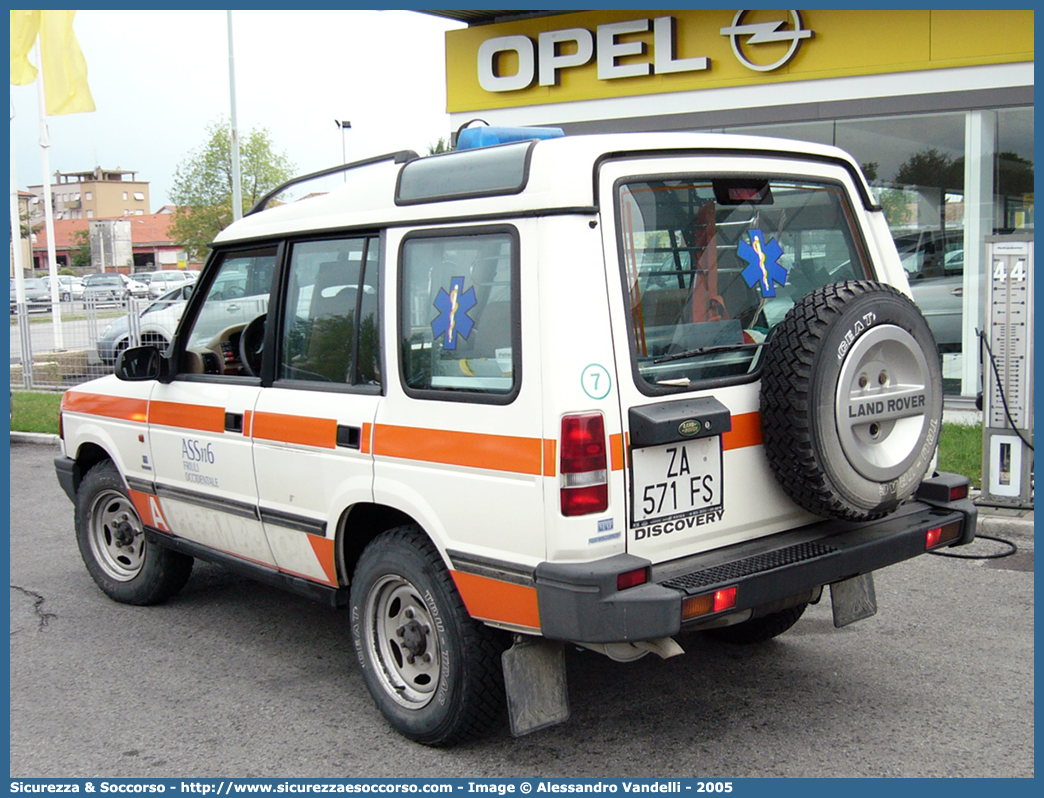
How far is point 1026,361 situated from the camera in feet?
22.1

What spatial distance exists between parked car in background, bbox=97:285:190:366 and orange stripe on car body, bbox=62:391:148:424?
864 centimetres

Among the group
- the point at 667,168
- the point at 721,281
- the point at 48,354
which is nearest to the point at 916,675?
the point at 721,281

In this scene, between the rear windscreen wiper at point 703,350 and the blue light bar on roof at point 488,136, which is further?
the blue light bar on roof at point 488,136

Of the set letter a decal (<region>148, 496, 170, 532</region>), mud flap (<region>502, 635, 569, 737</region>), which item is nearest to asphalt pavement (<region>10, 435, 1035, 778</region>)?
mud flap (<region>502, 635, 569, 737</region>)

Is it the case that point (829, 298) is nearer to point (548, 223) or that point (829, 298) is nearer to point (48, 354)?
point (548, 223)

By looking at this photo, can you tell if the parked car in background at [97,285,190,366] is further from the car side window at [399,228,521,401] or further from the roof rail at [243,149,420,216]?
the car side window at [399,228,521,401]

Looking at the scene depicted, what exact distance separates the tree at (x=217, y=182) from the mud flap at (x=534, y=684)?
3928 cm

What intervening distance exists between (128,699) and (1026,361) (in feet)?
18.8

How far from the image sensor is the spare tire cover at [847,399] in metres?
3.40

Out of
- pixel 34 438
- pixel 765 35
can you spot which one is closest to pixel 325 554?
pixel 765 35

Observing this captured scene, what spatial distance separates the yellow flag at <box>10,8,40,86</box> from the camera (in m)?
15.5

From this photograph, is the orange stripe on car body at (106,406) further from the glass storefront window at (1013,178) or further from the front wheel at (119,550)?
the glass storefront window at (1013,178)

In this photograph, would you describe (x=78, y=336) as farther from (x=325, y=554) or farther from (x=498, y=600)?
(x=498, y=600)

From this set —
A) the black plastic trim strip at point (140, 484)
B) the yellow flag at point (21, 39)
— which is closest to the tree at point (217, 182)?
the yellow flag at point (21, 39)
